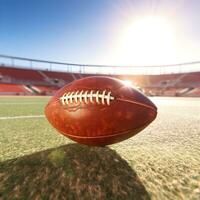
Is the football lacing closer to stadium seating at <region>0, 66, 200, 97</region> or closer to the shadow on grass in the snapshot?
the shadow on grass

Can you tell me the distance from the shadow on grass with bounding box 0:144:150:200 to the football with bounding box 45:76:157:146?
0.22 metres

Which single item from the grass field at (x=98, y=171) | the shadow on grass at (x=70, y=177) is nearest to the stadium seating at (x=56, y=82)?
the grass field at (x=98, y=171)

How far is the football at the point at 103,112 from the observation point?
5.24ft

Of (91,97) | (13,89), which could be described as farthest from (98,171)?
(13,89)

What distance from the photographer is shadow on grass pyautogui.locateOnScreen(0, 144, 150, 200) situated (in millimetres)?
1193

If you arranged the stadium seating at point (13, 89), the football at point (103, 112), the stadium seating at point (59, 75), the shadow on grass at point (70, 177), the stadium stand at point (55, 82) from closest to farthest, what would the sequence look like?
the shadow on grass at point (70, 177) < the football at point (103, 112) < the stadium seating at point (13, 89) < the stadium stand at point (55, 82) < the stadium seating at point (59, 75)

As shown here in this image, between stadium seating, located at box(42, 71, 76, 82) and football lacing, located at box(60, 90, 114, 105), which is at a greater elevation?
stadium seating, located at box(42, 71, 76, 82)

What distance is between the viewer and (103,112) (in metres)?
1.59

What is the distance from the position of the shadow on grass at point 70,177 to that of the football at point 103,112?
224 millimetres

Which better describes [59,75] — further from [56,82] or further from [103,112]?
[103,112]

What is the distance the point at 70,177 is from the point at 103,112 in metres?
0.61

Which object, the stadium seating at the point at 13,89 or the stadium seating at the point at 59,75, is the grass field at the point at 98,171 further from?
the stadium seating at the point at 59,75

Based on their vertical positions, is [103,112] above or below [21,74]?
below

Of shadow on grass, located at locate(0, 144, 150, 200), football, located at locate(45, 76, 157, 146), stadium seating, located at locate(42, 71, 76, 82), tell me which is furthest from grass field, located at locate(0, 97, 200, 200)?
stadium seating, located at locate(42, 71, 76, 82)
